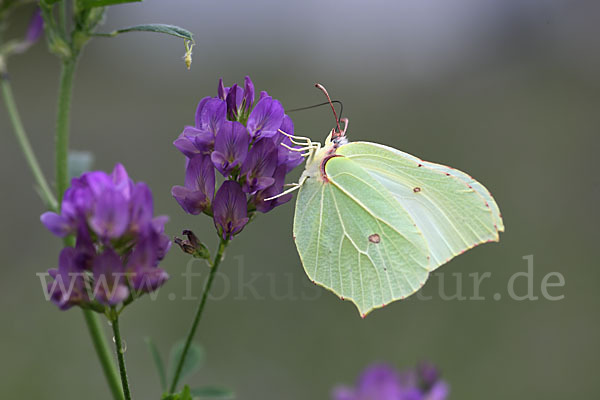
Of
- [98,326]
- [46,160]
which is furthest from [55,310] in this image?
[98,326]

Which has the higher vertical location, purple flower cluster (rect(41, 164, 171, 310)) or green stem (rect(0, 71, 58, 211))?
green stem (rect(0, 71, 58, 211))

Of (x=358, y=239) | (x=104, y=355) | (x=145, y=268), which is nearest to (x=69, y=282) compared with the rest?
(x=145, y=268)

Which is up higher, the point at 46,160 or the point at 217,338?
the point at 46,160

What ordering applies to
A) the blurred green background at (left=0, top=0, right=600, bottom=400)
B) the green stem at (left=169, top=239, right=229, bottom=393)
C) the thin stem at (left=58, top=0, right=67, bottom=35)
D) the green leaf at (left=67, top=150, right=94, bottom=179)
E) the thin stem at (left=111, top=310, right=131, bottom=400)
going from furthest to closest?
the blurred green background at (left=0, top=0, right=600, bottom=400)
the green leaf at (left=67, top=150, right=94, bottom=179)
the thin stem at (left=58, top=0, right=67, bottom=35)
the green stem at (left=169, top=239, right=229, bottom=393)
the thin stem at (left=111, top=310, right=131, bottom=400)

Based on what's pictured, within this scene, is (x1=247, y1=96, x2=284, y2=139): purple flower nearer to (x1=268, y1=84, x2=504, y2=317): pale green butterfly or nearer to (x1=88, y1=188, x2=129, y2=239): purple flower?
(x1=268, y1=84, x2=504, y2=317): pale green butterfly

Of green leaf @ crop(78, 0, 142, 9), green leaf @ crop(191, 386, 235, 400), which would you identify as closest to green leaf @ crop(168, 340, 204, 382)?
green leaf @ crop(191, 386, 235, 400)

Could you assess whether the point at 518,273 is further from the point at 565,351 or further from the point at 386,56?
the point at 386,56

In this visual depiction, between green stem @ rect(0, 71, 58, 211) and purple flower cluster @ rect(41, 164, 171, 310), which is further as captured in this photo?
green stem @ rect(0, 71, 58, 211)

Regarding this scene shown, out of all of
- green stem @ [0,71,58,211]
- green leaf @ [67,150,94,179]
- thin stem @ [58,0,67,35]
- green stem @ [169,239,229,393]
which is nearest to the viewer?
green stem @ [169,239,229,393]
